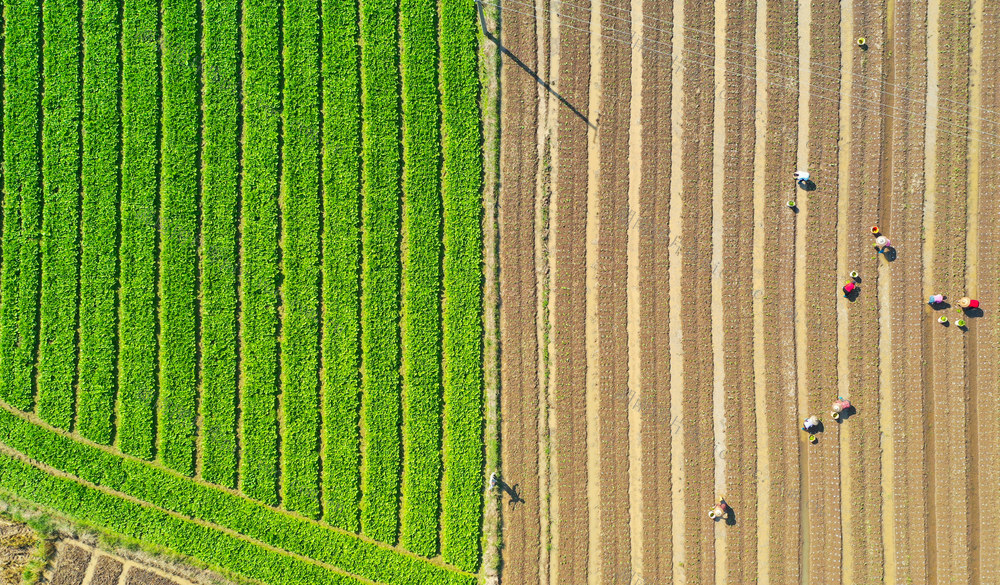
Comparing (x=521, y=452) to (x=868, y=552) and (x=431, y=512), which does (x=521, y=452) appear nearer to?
(x=431, y=512)

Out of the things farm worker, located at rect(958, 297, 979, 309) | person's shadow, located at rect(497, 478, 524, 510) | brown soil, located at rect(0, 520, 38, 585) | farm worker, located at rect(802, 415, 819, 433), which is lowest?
brown soil, located at rect(0, 520, 38, 585)

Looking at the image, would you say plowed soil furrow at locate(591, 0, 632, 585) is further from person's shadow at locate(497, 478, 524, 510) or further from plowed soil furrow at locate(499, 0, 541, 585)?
person's shadow at locate(497, 478, 524, 510)

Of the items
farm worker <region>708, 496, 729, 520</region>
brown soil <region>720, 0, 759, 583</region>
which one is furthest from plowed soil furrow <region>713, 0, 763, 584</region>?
farm worker <region>708, 496, 729, 520</region>

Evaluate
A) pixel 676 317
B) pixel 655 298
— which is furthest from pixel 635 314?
pixel 676 317

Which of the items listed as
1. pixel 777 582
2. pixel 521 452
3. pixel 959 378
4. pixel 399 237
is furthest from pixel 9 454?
pixel 959 378

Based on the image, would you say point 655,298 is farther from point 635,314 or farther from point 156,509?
point 156,509

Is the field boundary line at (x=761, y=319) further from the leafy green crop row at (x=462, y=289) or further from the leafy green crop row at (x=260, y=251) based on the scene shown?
the leafy green crop row at (x=260, y=251)

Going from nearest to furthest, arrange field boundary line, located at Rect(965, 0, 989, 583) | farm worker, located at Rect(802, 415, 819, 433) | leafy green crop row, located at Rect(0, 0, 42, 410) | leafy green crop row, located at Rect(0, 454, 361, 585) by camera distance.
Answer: leafy green crop row, located at Rect(0, 454, 361, 585), farm worker, located at Rect(802, 415, 819, 433), leafy green crop row, located at Rect(0, 0, 42, 410), field boundary line, located at Rect(965, 0, 989, 583)
